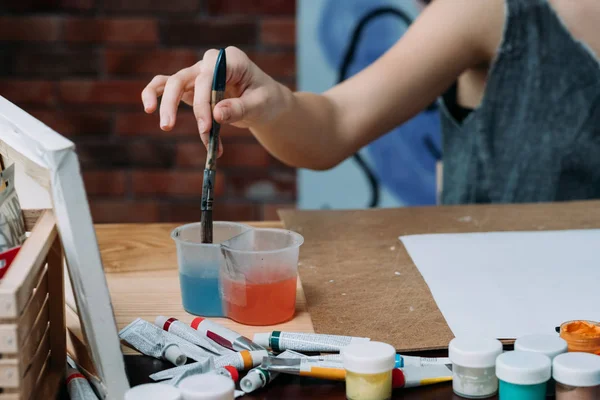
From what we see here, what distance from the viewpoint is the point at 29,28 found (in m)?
1.88

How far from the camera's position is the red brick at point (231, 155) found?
76.9 inches

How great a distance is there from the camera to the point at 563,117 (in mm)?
1273

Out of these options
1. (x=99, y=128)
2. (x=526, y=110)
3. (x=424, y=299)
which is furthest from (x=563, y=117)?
(x=99, y=128)

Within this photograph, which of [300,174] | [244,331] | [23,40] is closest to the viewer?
[244,331]

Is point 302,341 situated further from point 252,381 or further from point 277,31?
point 277,31

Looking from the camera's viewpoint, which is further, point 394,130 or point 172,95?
point 394,130

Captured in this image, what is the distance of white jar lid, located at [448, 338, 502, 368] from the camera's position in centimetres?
50

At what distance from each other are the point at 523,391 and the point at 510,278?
0.28m

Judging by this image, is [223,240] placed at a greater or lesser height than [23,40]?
lesser

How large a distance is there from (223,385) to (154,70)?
1564 millimetres

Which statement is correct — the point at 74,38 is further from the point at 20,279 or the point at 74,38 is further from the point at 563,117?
the point at 20,279

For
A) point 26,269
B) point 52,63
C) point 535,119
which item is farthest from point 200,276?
point 52,63

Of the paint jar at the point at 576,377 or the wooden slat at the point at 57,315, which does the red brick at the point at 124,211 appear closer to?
the wooden slat at the point at 57,315

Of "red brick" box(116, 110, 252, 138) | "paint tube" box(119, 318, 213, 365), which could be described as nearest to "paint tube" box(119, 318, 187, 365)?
"paint tube" box(119, 318, 213, 365)
